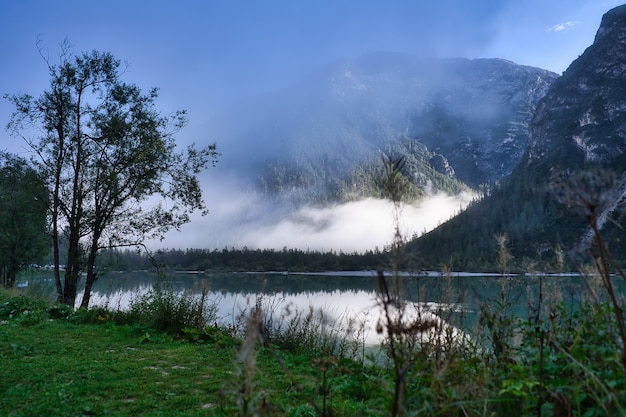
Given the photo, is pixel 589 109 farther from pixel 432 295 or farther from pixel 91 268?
pixel 432 295

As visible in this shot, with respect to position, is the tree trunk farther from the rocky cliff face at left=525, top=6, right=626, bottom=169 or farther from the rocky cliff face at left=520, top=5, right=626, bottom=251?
the rocky cliff face at left=525, top=6, right=626, bottom=169

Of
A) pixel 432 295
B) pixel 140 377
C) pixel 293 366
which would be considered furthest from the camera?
pixel 293 366

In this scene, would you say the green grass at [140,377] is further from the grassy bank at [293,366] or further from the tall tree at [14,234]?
the tall tree at [14,234]

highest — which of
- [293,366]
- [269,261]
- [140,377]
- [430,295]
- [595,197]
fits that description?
[595,197]

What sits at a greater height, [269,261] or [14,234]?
[14,234]

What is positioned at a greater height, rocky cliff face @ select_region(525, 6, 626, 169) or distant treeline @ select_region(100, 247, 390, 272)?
rocky cliff face @ select_region(525, 6, 626, 169)

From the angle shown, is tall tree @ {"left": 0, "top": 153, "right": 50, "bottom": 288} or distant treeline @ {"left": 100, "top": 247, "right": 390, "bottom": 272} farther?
distant treeline @ {"left": 100, "top": 247, "right": 390, "bottom": 272}

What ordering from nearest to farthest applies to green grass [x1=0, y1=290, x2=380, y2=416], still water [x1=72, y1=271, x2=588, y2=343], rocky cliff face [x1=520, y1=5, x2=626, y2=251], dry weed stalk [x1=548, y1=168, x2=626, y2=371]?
dry weed stalk [x1=548, y1=168, x2=626, y2=371] < still water [x1=72, y1=271, x2=588, y2=343] < green grass [x1=0, y1=290, x2=380, y2=416] < rocky cliff face [x1=520, y1=5, x2=626, y2=251]

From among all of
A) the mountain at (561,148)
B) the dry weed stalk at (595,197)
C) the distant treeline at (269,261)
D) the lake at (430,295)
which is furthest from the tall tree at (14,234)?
the distant treeline at (269,261)

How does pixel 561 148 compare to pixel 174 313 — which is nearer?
pixel 174 313

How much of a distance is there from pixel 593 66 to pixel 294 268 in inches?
5332

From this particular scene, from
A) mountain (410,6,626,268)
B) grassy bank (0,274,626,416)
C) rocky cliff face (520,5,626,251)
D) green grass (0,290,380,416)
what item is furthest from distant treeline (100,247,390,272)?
green grass (0,290,380,416)

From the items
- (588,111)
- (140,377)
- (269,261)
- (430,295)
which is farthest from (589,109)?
(140,377)

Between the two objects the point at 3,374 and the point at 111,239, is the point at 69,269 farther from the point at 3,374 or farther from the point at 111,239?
the point at 3,374
